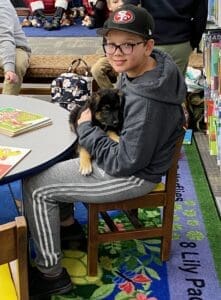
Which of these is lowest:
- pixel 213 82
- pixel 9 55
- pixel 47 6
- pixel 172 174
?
pixel 172 174

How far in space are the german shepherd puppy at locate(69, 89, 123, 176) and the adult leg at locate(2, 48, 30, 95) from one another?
1426 millimetres

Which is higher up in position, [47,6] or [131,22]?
[47,6]

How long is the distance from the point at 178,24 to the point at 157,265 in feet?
→ 5.08

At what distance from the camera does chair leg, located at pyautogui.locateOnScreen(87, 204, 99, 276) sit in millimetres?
1910

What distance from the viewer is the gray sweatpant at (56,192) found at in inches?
70.3

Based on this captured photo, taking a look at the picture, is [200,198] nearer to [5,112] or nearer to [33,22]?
[5,112]

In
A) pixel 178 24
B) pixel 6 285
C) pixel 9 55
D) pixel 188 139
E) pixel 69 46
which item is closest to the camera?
pixel 6 285

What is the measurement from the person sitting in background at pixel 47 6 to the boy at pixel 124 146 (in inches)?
220

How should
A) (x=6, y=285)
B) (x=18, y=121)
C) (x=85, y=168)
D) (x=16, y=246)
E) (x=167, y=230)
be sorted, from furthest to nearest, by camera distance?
1. (x=167, y=230)
2. (x=18, y=121)
3. (x=85, y=168)
4. (x=6, y=285)
5. (x=16, y=246)

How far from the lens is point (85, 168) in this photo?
5.87 ft

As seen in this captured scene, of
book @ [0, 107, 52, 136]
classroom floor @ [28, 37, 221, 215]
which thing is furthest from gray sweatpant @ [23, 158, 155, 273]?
classroom floor @ [28, 37, 221, 215]

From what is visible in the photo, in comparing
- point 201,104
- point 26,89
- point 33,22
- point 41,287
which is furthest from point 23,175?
point 33,22

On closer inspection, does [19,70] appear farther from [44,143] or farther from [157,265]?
[157,265]

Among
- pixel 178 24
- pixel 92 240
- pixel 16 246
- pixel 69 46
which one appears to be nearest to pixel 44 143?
pixel 92 240
